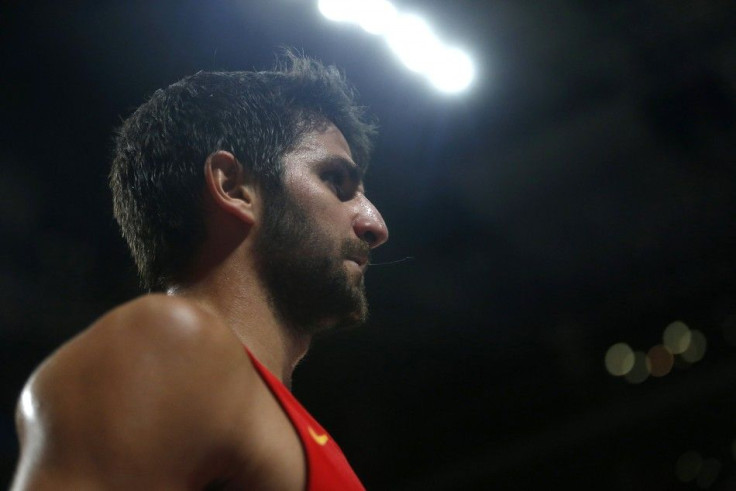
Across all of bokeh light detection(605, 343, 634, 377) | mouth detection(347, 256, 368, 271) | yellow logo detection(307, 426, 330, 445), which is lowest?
bokeh light detection(605, 343, 634, 377)

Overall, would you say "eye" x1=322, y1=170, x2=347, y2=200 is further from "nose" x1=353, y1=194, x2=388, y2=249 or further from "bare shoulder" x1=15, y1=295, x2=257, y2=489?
"bare shoulder" x1=15, y1=295, x2=257, y2=489

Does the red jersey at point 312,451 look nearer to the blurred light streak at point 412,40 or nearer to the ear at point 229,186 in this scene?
the ear at point 229,186

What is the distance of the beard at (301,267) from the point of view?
1.12 metres

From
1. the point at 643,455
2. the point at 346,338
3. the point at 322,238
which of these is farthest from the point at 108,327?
the point at 643,455

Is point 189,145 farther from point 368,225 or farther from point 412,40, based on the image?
point 412,40

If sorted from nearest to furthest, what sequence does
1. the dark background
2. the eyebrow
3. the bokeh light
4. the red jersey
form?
1. the red jersey
2. the eyebrow
3. the dark background
4. the bokeh light

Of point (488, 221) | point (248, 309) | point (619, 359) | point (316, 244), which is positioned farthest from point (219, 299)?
point (619, 359)

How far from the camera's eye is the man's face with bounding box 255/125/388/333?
112 cm

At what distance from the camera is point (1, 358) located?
3.88 meters

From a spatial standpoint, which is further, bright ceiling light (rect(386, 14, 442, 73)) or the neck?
bright ceiling light (rect(386, 14, 442, 73))

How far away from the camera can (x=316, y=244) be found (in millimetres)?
1145

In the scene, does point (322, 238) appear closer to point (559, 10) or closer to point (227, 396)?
point (227, 396)

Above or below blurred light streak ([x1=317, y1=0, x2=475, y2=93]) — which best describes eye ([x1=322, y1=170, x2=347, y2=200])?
below

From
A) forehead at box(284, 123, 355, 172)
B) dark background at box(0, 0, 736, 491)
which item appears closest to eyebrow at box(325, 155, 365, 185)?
forehead at box(284, 123, 355, 172)
